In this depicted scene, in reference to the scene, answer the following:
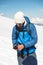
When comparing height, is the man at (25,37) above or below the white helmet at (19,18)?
below

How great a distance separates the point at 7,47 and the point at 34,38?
4.00 metres

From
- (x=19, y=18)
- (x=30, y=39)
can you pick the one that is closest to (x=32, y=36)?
(x=30, y=39)

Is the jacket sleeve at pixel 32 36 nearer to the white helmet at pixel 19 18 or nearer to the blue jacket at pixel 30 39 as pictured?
the blue jacket at pixel 30 39

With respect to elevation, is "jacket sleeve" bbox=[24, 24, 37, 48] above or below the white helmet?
below

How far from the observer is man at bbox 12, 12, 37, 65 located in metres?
2.86

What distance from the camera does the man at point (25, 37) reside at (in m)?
2.86

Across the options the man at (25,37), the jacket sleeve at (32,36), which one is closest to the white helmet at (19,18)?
the man at (25,37)

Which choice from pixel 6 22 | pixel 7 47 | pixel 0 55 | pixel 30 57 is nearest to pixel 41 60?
pixel 0 55

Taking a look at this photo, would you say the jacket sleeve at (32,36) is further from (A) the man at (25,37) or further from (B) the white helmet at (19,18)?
(B) the white helmet at (19,18)

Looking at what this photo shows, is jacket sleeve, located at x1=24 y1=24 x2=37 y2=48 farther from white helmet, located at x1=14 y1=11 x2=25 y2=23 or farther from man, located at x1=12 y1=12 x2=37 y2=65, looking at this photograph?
white helmet, located at x1=14 y1=11 x2=25 y2=23

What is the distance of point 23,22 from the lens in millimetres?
2885

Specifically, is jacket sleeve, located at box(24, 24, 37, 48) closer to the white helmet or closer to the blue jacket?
the blue jacket

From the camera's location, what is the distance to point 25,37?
2.89 m

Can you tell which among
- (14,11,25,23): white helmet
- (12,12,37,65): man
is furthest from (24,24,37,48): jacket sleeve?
(14,11,25,23): white helmet
